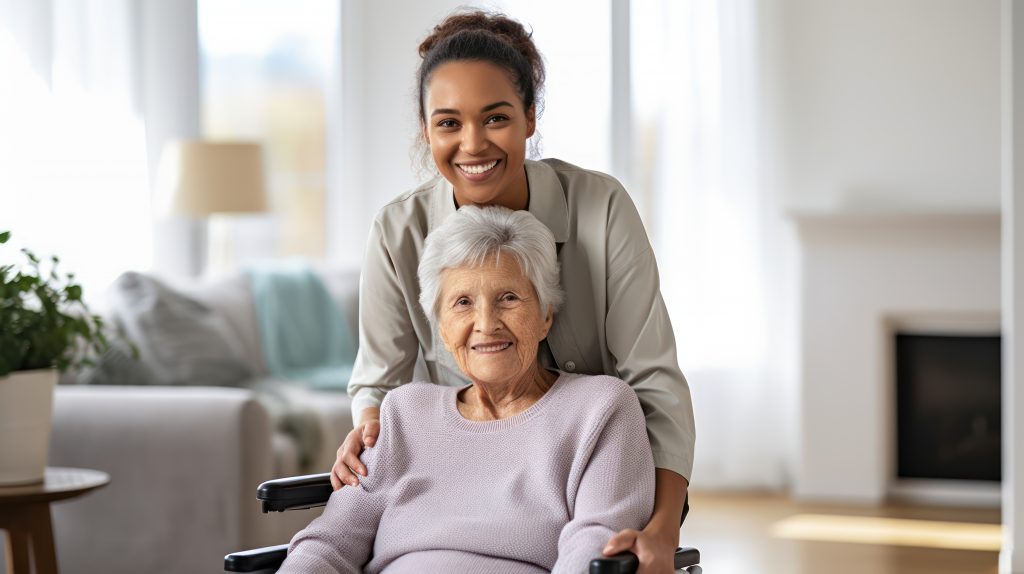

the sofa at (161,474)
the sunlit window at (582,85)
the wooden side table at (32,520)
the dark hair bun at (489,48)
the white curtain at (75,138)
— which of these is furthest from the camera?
the sunlit window at (582,85)

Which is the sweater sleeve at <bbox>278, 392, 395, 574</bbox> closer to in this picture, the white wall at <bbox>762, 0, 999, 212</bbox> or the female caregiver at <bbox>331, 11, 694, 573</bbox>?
the female caregiver at <bbox>331, 11, 694, 573</bbox>

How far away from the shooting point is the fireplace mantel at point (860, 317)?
17.7 feet

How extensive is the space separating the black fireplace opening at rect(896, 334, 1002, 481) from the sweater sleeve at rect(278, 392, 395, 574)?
4000mm

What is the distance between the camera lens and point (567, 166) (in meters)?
2.26

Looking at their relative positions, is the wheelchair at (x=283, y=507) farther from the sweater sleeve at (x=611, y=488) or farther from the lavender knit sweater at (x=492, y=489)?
the sweater sleeve at (x=611, y=488)

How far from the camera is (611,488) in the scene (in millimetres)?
1914

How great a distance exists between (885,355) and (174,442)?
3.28m

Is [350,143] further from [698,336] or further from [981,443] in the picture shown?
[981,443]

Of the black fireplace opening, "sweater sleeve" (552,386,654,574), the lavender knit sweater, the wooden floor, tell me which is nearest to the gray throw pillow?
the wooden floor

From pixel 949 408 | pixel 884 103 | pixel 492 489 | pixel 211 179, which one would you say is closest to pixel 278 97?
pixel 211 179

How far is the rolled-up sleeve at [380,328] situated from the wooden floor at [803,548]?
2330 mm

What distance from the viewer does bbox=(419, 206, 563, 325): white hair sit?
203 centimetres

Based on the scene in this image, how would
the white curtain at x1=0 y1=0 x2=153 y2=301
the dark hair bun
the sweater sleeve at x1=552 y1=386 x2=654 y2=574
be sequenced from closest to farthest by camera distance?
the sweater sleeve at x1=552 y1=386 x2=654 y2=574, the dark hair bun, the white curtain at x1=0 y1=0 x2=153 y2=301

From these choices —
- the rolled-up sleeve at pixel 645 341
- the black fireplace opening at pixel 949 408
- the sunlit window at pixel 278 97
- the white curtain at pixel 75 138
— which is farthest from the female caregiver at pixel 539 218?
the black fireplace opening at pixel 949 408
